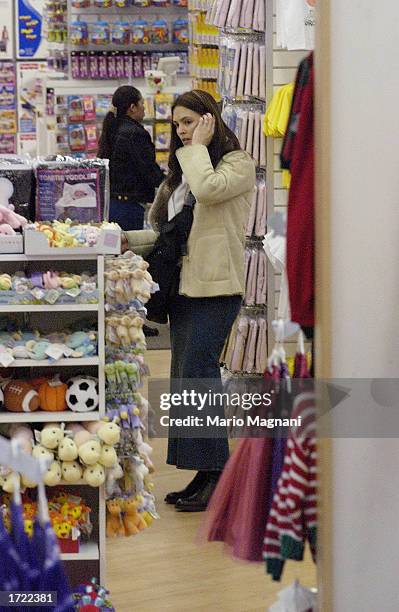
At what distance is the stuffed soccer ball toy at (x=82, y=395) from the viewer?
3.77m

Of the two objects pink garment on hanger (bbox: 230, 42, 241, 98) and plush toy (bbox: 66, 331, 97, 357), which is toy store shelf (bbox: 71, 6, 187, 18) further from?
plush toy (bbox: 66, 331, 97, 357)

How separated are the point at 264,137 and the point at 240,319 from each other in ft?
3.05

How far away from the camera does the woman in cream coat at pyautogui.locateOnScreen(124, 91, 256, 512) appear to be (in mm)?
4637

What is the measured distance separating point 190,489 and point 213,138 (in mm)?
1553

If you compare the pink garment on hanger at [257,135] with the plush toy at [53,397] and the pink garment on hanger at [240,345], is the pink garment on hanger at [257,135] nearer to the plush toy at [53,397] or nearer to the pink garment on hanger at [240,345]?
the pink garment on hanger at [240,345]

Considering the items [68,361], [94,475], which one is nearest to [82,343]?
[68,361]

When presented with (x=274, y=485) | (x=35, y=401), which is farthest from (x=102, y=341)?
(x=274, y=485)

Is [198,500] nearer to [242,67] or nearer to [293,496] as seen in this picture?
[242,67]

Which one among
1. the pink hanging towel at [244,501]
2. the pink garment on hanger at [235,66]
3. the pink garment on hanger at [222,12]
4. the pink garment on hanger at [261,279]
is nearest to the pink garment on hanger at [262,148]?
the pink garment on hanger at [235,66]

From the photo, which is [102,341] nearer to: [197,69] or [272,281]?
[272,281]

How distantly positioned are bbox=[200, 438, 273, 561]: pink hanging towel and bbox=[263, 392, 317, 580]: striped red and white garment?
0.07 meters

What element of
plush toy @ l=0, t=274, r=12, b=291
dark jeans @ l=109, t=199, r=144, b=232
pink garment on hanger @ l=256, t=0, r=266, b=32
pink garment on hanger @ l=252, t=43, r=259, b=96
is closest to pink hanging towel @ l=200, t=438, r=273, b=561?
plush toy @ l=0, t=274, r=12, b=291

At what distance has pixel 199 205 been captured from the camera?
15.5 ft

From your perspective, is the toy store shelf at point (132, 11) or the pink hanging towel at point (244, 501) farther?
the toy store shelf at point (132, 11)
